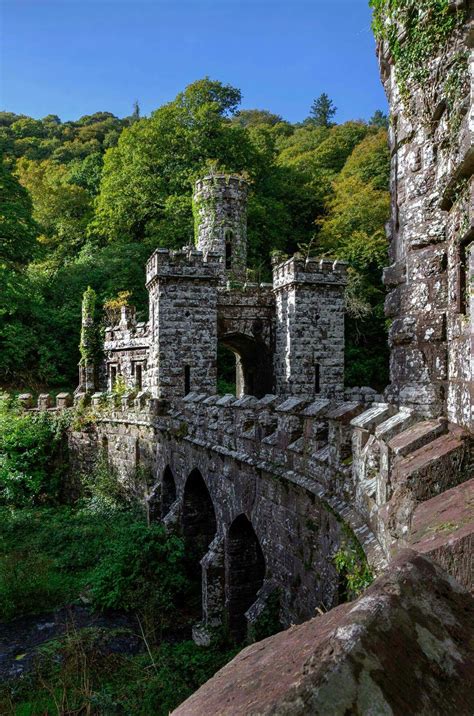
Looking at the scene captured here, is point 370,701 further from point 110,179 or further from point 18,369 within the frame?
point 110,179

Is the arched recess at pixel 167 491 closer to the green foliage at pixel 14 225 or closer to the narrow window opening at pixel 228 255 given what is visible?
the green foliage at pixel 14 225

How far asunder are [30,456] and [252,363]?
9.21 meters

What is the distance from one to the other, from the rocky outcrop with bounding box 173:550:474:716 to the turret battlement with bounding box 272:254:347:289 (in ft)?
60.5

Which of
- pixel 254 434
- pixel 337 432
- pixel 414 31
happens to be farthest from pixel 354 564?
pixel 414 31

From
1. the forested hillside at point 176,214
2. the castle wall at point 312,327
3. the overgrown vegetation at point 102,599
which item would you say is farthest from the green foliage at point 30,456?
the castle wall at point 312,327

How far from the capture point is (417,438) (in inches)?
125

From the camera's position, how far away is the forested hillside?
2803 centimetres

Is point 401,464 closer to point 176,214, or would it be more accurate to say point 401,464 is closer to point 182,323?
point 182,323

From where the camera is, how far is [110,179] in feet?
119

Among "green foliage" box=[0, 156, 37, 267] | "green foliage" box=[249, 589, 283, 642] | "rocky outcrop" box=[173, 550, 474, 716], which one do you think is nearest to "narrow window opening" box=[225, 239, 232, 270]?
"green foliage" box=[0, 156, 37, 267]

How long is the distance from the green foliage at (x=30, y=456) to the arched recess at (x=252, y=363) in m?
7.13

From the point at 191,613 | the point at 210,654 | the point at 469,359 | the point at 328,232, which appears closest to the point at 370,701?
the point at 469,359

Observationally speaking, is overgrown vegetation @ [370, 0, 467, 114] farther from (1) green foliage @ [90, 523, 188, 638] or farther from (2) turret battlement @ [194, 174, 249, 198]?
(2) turret battlement @ [194, 174, 249, 198]

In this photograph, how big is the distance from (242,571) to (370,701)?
30.8 feet
